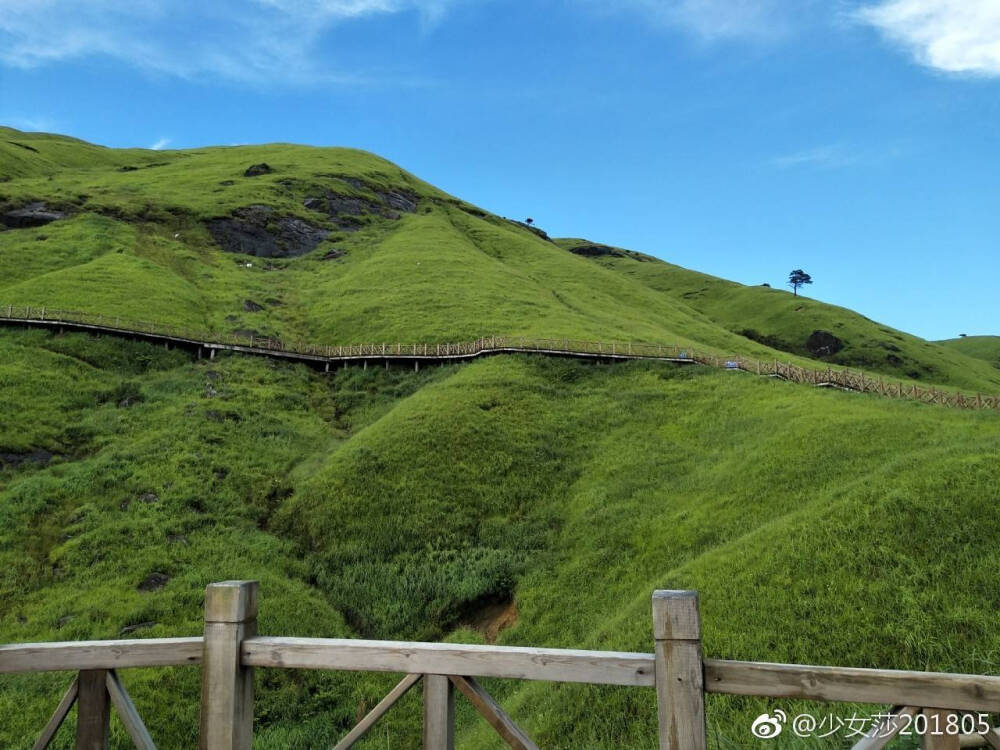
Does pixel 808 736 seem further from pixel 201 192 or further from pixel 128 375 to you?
pixel 201 192

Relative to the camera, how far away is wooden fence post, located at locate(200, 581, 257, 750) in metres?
5.16

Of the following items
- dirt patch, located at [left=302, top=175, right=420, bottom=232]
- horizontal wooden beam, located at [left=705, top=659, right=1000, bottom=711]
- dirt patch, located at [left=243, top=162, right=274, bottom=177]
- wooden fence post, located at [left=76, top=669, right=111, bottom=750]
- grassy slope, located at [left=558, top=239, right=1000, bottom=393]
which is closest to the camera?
Answer: horizontal wooden beam, located at [left=705, top=659, right=1000, bottom=711]

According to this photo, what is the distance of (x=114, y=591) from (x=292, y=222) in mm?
89163

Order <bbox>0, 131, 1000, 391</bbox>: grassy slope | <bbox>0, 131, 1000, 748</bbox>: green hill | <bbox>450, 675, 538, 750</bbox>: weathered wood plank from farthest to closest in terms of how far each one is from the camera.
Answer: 1. <bbox>0, 131, 1000, 391</bbox>: grassy slope
2. <bbox>0, 131, 1000, 748</bbox>: green hill
3. <bbox>450, 675, 538, 750</bbox>: weathered wood plank

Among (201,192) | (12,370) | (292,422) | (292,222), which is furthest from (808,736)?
(201,192)

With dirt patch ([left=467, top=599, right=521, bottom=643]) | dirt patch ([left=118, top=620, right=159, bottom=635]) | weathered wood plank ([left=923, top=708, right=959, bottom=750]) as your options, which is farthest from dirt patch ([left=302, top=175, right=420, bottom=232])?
weathered wood plank ([left=923, top=708, right=959, bottom=750])

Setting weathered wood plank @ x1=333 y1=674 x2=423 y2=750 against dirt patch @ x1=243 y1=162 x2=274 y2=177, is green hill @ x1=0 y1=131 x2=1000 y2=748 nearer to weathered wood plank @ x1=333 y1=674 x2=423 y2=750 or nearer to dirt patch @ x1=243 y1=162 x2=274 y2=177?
weathered wood plank @ x1=333 y1=674 x2=423 y2=750

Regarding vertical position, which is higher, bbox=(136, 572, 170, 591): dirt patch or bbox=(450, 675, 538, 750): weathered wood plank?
bbox=(450, 675, 538, 750): weathered wood plank

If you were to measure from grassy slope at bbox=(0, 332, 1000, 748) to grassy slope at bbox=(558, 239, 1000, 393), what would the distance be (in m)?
99.4

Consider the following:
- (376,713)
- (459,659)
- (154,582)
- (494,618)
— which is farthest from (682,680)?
(154,582)

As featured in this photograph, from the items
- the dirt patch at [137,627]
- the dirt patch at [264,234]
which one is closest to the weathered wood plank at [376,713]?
the dirt patch at [137,627]

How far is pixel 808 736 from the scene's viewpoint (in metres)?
7.32

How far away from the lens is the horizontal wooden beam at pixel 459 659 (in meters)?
4.80

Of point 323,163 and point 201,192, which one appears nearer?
point 201,192
